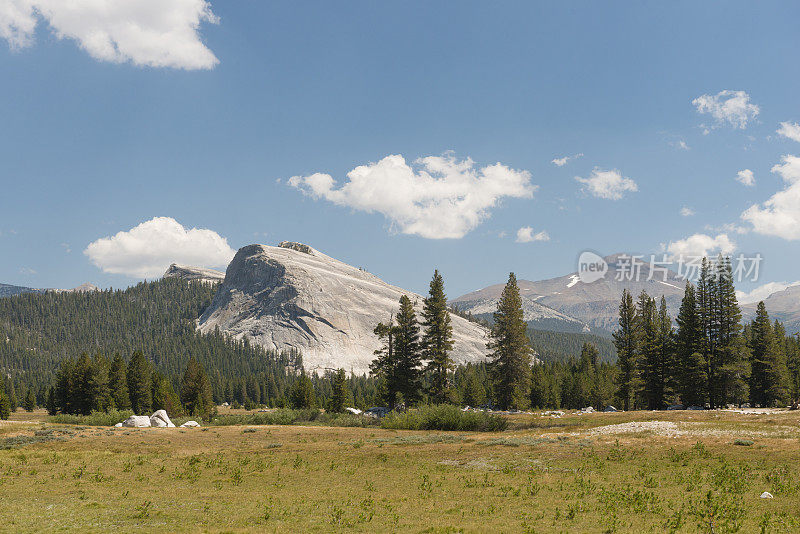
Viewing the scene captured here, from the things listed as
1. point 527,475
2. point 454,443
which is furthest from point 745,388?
point 527,475

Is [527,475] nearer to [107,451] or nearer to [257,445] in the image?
[257,445]

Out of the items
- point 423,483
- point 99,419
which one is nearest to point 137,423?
point 99,419

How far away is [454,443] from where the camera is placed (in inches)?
1329

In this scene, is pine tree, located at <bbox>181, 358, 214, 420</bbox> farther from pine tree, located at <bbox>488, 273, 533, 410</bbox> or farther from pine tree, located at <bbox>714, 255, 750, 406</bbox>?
pine tree, located at <bbox>714, 255, 750, 406</bbox>

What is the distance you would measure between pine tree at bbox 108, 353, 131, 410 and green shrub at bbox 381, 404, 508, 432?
2671 inches

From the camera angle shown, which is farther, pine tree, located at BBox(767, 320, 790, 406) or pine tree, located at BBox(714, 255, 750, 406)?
pine tree, located at BBox(767, 320, 790, 406)

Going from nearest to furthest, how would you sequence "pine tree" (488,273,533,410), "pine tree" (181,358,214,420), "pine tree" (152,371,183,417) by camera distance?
"pine tree" (488,273,533,410), "pine tree" (152,371,183,417), "pine tree" (181,358,214,420)

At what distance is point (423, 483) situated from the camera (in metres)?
19.9

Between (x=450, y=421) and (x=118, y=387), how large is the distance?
74.2m

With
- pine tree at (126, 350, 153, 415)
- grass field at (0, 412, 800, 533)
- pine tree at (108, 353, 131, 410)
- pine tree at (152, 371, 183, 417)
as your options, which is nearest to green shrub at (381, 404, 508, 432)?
grass field at (0, 412, 800, 533)

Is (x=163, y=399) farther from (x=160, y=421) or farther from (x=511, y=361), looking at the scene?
(x=511, y=361)

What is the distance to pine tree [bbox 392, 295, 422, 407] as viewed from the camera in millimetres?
62406

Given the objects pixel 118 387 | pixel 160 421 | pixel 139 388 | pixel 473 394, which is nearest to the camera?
pixel 160 421

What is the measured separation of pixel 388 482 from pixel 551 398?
98644 millimetres
